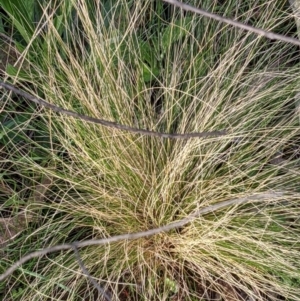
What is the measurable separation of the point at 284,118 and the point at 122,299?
21.4 inches

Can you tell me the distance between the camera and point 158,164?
116 cm

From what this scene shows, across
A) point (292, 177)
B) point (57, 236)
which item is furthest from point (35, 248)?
point (292, 177)

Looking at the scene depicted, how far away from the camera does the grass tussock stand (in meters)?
1.11

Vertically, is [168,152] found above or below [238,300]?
above

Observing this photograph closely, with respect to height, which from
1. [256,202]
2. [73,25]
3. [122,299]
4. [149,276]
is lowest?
[122,299]

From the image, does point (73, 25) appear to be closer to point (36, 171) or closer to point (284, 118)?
point (36, 171)

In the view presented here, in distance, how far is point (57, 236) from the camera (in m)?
1.19

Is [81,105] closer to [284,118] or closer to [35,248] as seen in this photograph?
[35,248]

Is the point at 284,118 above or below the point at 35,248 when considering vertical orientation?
above

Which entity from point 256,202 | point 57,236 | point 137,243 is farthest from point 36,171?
point 256,202

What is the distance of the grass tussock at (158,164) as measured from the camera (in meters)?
1.11

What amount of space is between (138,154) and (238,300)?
38 centimetres

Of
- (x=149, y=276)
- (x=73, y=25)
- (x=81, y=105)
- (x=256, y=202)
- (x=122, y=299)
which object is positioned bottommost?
(x=122, y=299)

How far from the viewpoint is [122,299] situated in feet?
3.94
